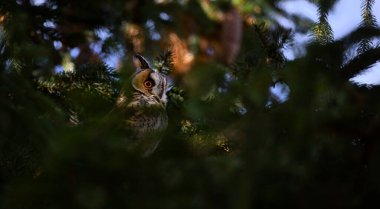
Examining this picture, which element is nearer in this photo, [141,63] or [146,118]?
[146,118]

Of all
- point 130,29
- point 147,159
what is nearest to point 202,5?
point 130,29

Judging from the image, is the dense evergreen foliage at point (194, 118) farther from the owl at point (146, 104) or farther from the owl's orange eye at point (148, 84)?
the owl's orange eye at point (148, 84)

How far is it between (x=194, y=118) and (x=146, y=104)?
115 cm

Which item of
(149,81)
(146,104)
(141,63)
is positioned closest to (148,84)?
(149,81)

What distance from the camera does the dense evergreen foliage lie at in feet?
4.40

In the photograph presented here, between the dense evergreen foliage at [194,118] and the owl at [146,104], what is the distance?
26 centimetres

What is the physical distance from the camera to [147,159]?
1442 millimetres

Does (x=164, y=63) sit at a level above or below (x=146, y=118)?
above

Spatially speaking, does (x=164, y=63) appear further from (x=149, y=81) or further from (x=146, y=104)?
(x=149, y=81)

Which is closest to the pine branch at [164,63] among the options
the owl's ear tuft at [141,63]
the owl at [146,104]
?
the owl at [146,104]

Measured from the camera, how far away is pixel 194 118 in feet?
6.29

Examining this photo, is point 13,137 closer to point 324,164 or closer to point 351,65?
point 324,164

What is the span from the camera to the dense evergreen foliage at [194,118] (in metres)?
1.34

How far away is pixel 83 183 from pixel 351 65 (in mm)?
1518
